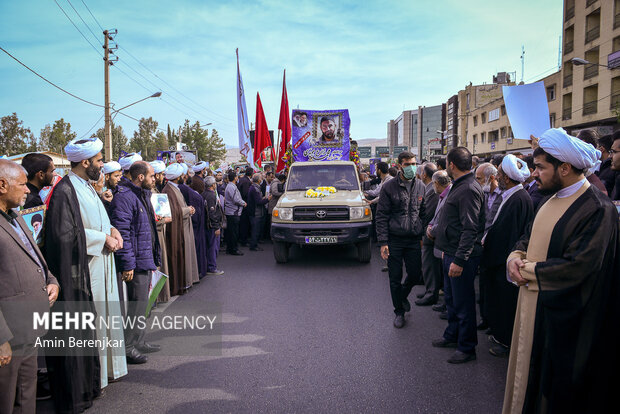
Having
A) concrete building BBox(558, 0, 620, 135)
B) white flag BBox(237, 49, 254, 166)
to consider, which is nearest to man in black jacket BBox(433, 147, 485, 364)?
white flag BBox(237, 49, 254, 166)

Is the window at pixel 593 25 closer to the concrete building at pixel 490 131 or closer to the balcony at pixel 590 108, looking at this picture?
the balcony at pixel 590 108

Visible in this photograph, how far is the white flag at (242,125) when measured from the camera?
13.8 m

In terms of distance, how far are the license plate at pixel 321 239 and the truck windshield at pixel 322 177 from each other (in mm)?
1673

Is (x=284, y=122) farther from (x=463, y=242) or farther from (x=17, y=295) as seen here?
(x=17, y=295)

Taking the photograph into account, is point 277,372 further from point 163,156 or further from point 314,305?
point 163,156

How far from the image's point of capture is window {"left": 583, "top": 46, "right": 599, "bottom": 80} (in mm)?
30344

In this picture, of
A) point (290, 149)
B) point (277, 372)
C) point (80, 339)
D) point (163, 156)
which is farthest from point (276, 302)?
point (163, 156)

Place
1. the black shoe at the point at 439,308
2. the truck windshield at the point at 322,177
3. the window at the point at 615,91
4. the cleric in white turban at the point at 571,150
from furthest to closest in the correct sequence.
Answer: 1. the window at the point at 615,91
2. the truck windshield at the point at 322,177
3. the black shoe at the point at 439,308
4. the cleric in white turban at the point at 571,150

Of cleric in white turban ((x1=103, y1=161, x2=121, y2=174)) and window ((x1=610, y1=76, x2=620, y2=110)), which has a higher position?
window ((x1=610, y1=76, x2=620, y2=110))

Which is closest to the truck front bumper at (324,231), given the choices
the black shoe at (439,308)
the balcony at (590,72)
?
the black shoe at (439,308)

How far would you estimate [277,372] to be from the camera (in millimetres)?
4078

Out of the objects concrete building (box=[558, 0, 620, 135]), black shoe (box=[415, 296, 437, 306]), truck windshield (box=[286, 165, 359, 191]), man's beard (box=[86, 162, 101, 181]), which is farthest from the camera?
concrete building (box=[558, 0, 620, 135])

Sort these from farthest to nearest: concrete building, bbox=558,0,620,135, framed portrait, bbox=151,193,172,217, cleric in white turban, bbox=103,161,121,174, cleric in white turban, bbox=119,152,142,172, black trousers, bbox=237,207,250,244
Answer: concrete building, bbox=558,0,620,135
black trousers, bbox=237,207,250,244
framed portrait, bbox=151,193,172,217
cleric in white turban, bbox=119,152,142,172
cleric in white turban, bbox=103,161,121,174

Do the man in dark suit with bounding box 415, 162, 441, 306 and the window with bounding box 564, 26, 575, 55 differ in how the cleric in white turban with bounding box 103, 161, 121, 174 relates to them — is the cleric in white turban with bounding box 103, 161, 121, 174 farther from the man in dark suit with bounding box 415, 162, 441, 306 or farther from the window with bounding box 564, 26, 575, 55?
the window with bounding box 564, 26, 575, 55
